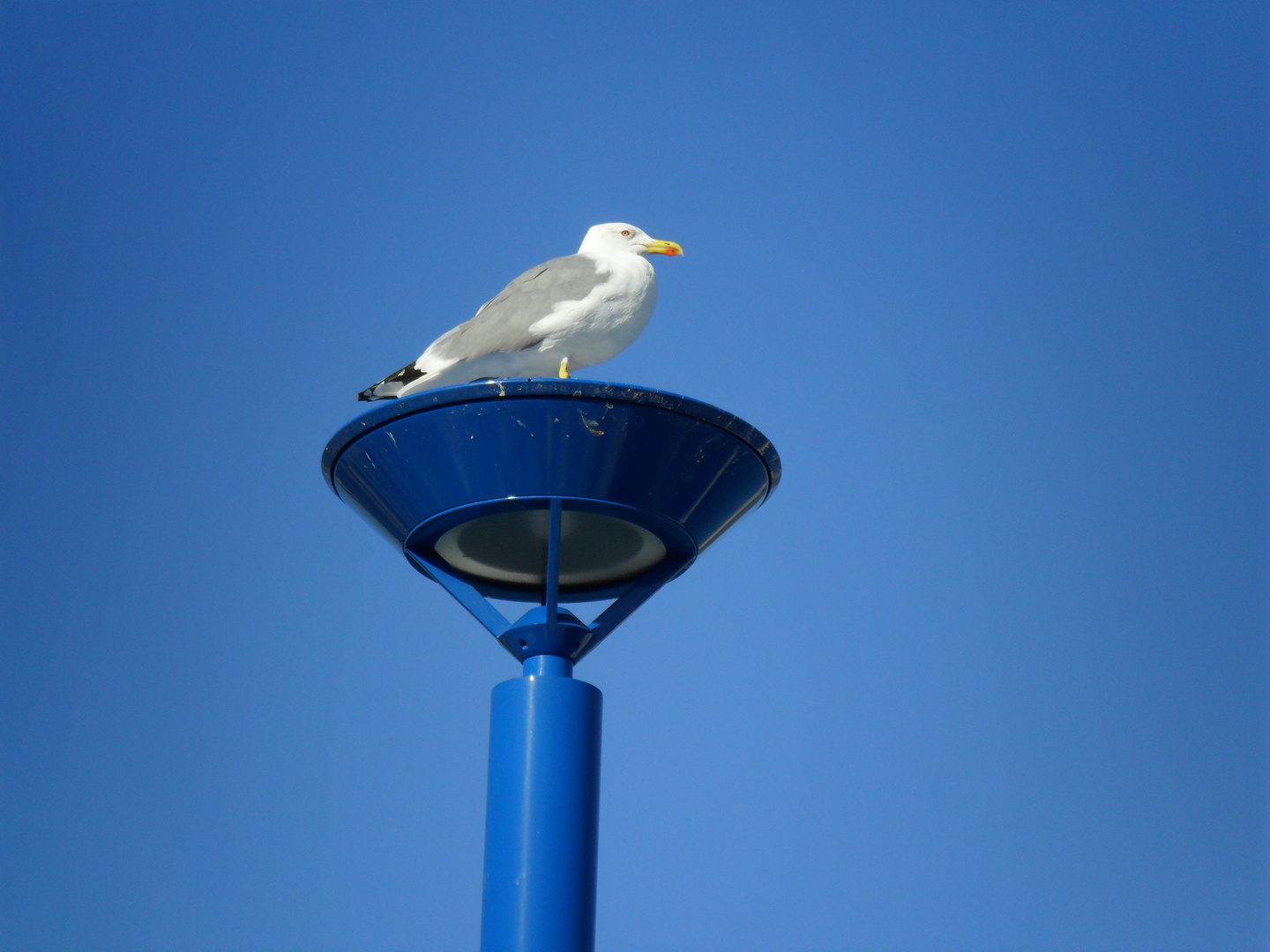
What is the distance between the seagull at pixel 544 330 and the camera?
10.3m

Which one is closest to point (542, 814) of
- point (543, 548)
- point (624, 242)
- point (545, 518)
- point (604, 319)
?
point (545, 518)

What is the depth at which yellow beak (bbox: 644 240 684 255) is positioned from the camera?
11.9m

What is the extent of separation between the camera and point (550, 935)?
768 centimetres

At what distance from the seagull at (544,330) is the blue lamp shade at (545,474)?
60.1 inches

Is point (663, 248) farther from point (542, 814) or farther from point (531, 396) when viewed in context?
point (542, 814)

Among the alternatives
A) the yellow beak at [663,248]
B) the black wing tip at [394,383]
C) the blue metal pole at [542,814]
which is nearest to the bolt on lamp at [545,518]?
the blue metal pole at [542,814]

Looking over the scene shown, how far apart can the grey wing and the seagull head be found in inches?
35.2

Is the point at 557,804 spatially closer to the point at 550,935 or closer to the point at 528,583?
the point at 550,935

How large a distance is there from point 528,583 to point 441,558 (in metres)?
0.80

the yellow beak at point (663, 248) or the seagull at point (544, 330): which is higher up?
the yellow beak at point (663, 248)

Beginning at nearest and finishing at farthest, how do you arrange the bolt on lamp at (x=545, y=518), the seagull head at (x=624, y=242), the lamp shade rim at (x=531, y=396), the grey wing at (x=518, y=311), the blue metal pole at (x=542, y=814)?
the blue metal pole at (x=542, y=814) < the bolt on lamp at (x=545, y=518) < the lamp shade rim at (x=531, y=396) < the grey wing at (x=518, y=311) < the seagull head at (x=624, y=242)

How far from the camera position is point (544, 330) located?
1030 cm

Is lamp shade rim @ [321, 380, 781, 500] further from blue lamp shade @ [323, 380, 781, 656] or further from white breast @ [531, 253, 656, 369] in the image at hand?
white breast @ [531, 253, 656, 369]

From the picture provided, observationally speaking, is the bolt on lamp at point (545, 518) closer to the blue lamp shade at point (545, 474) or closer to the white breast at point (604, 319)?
the blue lamp shade at point (545, 474)
